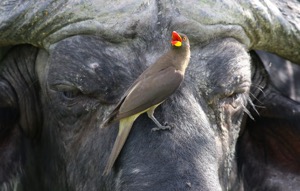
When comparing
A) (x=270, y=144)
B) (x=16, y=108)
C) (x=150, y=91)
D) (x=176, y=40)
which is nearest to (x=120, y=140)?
(x=150, y=91)

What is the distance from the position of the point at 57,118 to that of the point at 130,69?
586 mm

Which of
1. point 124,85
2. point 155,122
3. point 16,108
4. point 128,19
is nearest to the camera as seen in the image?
point 155,122

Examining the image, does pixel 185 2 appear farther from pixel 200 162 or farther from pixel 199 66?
A: pixel 200 162

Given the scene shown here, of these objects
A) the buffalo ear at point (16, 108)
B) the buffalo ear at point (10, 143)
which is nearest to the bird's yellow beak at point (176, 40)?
the buffalo ear at point (16, 108)

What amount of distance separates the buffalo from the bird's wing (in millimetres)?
148

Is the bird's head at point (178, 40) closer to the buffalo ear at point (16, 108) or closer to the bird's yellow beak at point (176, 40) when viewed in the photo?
the bird's yellow beak at point (176, 40)

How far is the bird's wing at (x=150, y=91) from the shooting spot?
4.52 m

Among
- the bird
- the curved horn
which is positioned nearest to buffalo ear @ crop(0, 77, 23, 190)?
the curved horn

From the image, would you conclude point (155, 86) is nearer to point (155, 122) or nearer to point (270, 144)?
point (155, 122)

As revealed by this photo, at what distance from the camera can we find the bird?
4.52 meters

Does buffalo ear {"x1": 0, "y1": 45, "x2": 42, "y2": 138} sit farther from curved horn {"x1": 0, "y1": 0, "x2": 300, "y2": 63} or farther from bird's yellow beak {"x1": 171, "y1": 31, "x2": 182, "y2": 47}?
bird's yellow beak {"x1": 171, "y1": 31, "x2": 182, "y2": 47}

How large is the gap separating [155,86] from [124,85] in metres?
0.38

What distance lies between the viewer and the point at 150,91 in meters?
4.53

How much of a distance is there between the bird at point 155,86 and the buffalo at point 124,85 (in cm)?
13
